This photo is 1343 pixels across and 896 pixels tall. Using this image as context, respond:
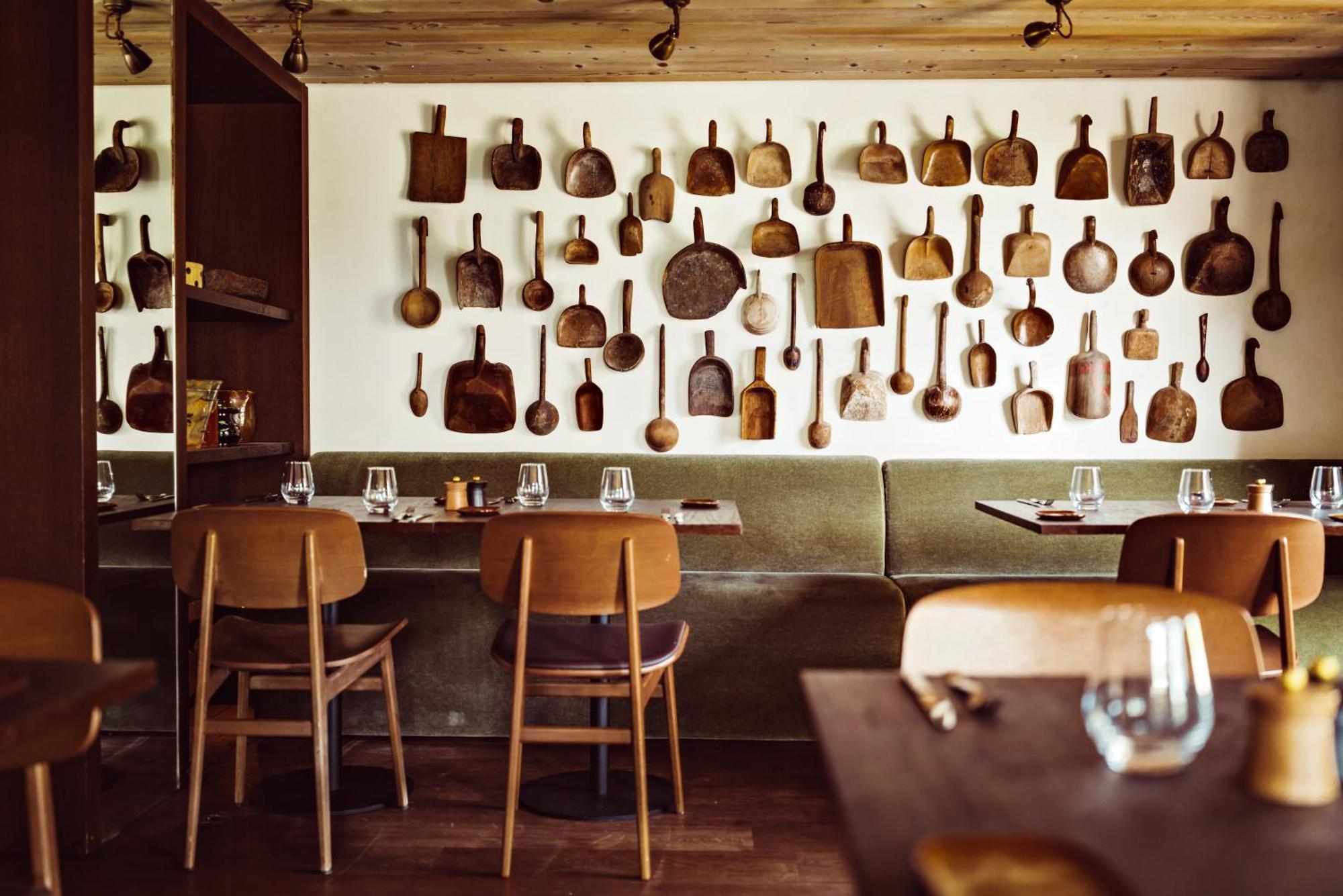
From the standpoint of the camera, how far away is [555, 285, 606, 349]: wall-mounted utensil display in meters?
4.09

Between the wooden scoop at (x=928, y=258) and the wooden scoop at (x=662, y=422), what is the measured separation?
98 cm

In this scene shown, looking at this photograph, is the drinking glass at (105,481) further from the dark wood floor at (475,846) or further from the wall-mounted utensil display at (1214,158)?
the wall-mounted utensil display at (1214,158)

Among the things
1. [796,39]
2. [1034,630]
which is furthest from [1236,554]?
[796,39]

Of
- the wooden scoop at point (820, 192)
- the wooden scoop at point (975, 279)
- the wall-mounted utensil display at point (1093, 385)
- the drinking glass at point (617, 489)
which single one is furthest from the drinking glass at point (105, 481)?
the wall-mounted utensil display at point (1093, 385)

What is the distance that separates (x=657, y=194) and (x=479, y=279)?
0.78 metres

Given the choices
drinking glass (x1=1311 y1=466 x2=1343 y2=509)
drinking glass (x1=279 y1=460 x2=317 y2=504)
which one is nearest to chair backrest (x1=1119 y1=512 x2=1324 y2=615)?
drinking glass (x1=1311 y1=466 x2=1343 y2=509)

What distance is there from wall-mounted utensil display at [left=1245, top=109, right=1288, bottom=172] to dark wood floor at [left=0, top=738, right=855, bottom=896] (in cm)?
288

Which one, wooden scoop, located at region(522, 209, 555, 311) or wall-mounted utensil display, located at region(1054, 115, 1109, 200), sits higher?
wall-mounted utensil display, located at region(1054, 115, 1109, 200)

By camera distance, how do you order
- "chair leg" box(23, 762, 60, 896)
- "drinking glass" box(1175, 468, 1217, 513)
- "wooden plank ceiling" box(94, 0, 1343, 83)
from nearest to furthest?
1. "chair leg" box(23, 762, 60, 896)
2. "drinking glass" box(1175, 468, 1217, 513)
3. "wooden plank ceiling" box(94, 0, 1343, 83)

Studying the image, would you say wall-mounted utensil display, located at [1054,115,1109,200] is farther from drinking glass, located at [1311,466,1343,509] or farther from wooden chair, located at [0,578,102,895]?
wooden chair, located at [0,578,102,895]

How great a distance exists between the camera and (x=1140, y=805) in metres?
0.88

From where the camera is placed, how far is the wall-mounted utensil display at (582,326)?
409 centimetres

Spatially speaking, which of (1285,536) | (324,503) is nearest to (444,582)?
(324,503)

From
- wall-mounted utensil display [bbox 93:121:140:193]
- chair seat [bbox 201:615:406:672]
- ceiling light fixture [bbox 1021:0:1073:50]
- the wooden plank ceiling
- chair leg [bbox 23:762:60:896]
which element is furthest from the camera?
the wooden plank ceiling
